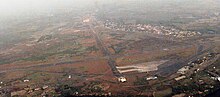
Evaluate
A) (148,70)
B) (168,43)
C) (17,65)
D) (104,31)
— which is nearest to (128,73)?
(148,70)

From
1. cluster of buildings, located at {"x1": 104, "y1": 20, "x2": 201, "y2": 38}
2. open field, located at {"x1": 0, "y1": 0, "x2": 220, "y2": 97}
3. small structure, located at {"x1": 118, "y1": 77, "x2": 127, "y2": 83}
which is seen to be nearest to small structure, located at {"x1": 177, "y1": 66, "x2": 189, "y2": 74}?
open field, located at {"x1": 0, "y1": 0, "x2": 220, "y2": 97}

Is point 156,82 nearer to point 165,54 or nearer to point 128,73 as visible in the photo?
point 128,73

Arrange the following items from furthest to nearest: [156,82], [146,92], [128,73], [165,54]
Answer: [165,54], [128,73], [156,82], [146,92]

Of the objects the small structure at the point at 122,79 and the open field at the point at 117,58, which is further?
the small structure at the point at 122,79

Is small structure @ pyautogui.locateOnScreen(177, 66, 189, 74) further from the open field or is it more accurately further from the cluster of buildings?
the cluster of buildings

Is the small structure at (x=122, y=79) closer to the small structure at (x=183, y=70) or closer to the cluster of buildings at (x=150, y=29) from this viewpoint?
the small structure at (x=183, y=70)

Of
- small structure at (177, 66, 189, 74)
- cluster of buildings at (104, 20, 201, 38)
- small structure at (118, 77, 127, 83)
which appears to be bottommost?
cluster of buildings at (104, 20, 201, 38)

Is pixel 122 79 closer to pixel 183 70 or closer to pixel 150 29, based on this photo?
pixel 183 70

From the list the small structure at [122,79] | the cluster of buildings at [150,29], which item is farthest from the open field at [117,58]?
the small structure at [122,79]
